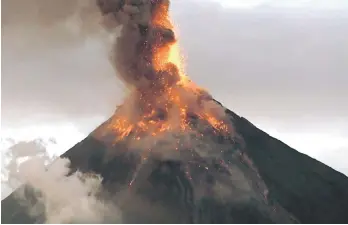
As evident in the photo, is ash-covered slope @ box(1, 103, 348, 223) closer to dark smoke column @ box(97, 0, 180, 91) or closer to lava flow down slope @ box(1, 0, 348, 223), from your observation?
lava flow down slope @ box(1, 0, 348, 223)

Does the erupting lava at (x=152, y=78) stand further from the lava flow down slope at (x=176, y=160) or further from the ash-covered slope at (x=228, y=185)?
the ash-covered slope at (x=228, y=185)

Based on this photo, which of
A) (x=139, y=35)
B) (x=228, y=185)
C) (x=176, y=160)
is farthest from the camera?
(x=176, y=160)

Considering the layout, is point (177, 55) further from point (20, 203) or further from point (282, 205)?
point (20, 203)

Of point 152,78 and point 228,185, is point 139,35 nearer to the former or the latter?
point 152,78

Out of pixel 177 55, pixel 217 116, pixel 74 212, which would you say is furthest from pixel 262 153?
pixel 74 212

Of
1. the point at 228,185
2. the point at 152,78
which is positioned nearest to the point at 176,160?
the point at 228,185

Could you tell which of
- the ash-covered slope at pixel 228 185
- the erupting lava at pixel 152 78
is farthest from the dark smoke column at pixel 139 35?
the ash-covered slope at pixel 228 185

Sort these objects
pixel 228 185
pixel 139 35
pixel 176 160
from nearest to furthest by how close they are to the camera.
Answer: pixel 139 35 → pixel 228 185 → pixel 176 160
